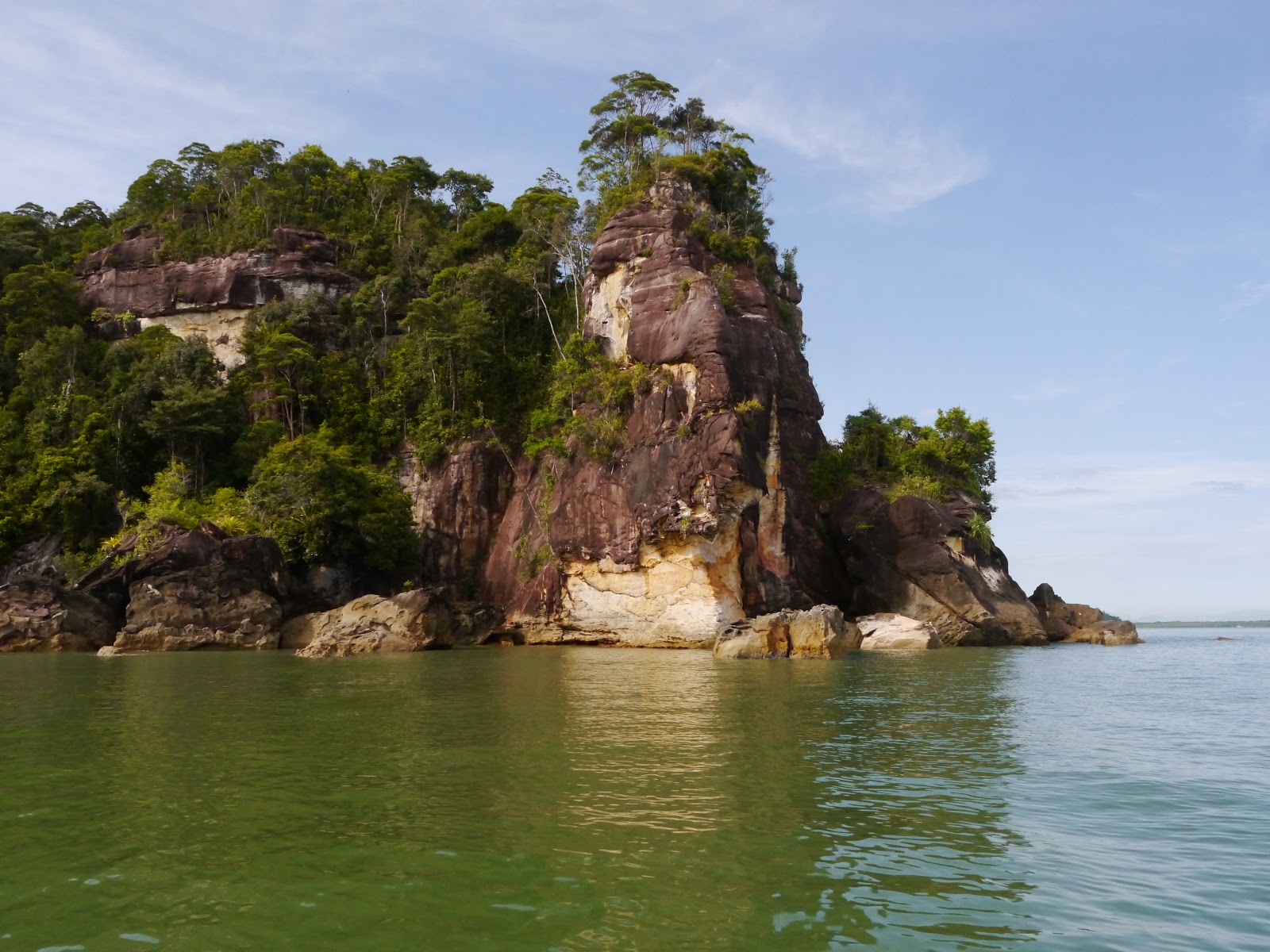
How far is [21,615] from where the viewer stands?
A: 32.8m

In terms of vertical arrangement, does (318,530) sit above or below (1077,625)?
above

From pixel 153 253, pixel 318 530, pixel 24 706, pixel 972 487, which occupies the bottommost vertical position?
pixel 24 706

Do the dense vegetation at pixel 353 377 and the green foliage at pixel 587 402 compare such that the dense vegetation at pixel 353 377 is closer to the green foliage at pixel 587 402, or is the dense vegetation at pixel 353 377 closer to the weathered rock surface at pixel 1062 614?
the green foliage at pixel 587 402

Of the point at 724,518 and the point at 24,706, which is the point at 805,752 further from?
the point at 724,518

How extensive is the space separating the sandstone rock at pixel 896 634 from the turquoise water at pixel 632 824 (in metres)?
16.2

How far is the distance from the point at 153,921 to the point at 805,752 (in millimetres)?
8127

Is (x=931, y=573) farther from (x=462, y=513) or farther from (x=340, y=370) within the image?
(x=340, y=370)

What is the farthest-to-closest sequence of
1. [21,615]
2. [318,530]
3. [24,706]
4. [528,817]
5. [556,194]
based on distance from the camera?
1. [556,194]
2. [318,530]
3. [21,615]
4. [24,706]
5. [528,817]

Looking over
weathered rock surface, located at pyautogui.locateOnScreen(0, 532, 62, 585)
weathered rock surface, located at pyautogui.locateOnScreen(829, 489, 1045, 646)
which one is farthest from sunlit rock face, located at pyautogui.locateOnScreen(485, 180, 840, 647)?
weathered rock surface, located at pyautogui.locateOnScreen(0, 532, 62, 585)

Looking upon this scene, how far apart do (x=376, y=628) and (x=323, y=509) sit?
821 centimetres

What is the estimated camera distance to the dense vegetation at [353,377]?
134 ft

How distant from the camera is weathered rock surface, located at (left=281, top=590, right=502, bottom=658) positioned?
3231 centimetres

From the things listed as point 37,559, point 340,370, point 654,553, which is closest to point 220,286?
point 340,370

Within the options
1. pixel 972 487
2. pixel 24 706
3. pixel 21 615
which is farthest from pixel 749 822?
pixel 972 487
